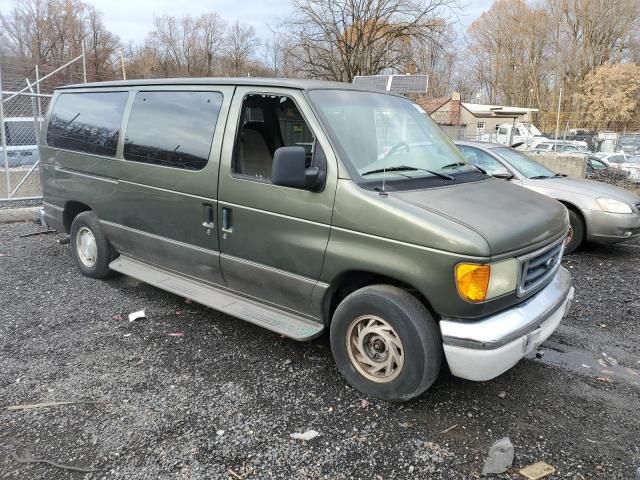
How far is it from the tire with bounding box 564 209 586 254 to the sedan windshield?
90 cm

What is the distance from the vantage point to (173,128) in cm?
425

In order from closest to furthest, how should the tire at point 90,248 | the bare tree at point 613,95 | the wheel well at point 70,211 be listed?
the tire at point 90,248
the wheel well at point 70,211
the bare tree at point 613,95

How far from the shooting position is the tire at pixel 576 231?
23.3 feet

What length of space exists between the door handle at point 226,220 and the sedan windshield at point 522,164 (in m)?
5.46

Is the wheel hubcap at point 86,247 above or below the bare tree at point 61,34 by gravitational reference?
below

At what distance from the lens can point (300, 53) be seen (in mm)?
19469

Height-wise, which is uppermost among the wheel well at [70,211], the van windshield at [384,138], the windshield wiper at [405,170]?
the van windshield at [384,138]

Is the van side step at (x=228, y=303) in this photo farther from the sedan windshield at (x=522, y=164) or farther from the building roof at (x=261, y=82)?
the sedan windshield at (x=522, y=164)

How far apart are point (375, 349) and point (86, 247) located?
3855 mm

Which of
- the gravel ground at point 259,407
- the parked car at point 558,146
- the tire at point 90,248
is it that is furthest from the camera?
the parked car at point 558,146

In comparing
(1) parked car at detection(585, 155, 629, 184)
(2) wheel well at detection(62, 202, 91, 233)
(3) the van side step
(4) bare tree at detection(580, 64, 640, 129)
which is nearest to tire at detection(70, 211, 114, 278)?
(2) wheel well at detection(62, 202, 91, 233)

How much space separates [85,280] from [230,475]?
3784 millimetres

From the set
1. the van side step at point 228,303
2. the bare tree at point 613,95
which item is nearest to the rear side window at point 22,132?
the van side step at point 228,303

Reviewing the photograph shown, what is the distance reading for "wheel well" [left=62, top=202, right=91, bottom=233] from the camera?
5.54m
